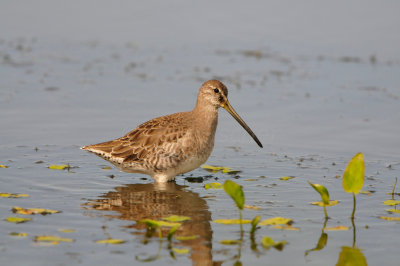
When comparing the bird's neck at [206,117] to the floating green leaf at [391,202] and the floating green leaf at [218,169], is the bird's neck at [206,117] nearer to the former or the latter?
the floating green leaf at [218,169]

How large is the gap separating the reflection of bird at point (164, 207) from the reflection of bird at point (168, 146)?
240 millimetres

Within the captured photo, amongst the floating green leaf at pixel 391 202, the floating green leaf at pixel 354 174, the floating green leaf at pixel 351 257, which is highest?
the floating green leaf at pixel 354 174

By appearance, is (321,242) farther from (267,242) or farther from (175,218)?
(175,218)

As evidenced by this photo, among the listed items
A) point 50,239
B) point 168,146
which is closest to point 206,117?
point 168,146

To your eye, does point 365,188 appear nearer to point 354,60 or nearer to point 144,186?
point 144,186

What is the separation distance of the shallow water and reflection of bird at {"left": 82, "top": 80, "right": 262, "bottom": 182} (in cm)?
24

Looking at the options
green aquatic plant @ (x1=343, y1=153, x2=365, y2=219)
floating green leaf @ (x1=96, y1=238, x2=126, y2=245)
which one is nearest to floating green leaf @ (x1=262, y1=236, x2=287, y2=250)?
green aquatic plant @ (x1=343, y1=153, x2=365, y2=219)

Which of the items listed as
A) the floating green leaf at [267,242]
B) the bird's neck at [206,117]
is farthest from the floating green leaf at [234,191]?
the bird's neck at [206,117]

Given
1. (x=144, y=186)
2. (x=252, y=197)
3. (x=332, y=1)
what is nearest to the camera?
(x=252, y=197)

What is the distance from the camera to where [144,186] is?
26.3 ft

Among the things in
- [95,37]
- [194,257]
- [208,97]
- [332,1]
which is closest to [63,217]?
[194,257]

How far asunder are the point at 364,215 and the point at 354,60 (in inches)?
274

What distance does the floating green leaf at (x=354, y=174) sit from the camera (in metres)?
6.36

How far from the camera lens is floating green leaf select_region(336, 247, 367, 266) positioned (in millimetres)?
5574
